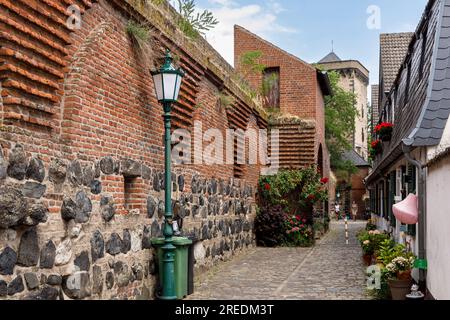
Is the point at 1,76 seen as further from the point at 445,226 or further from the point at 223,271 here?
the point at 223,271

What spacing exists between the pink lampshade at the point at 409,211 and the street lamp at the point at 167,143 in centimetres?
357

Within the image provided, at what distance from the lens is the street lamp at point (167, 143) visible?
834cm

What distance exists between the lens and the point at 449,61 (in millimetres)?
8961

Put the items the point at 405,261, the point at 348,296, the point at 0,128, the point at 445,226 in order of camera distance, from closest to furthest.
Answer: the point at 0,128, the point at 445,226, the point at 405,261, the point at 348,296

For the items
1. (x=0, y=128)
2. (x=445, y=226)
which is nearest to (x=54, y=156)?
(x=0, y=128)

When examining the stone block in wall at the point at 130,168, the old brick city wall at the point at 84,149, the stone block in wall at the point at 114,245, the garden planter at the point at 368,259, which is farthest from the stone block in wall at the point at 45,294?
the garden planter at the point at 368,259

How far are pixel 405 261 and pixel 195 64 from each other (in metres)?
5.33

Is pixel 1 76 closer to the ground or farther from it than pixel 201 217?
farther from it

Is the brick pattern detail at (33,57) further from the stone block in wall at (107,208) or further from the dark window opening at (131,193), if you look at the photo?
the dark window opening at (131,193)

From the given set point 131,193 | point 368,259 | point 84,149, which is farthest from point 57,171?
point 368,259

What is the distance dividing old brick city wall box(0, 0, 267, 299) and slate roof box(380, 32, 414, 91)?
12210 mm

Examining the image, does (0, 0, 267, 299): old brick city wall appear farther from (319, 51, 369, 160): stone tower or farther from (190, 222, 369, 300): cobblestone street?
Result: (319, 51, 369, 160): stone tower

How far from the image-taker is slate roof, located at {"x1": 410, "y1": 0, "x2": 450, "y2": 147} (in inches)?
323

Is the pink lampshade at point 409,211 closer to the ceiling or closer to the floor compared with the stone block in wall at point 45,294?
closer to the ceiling
